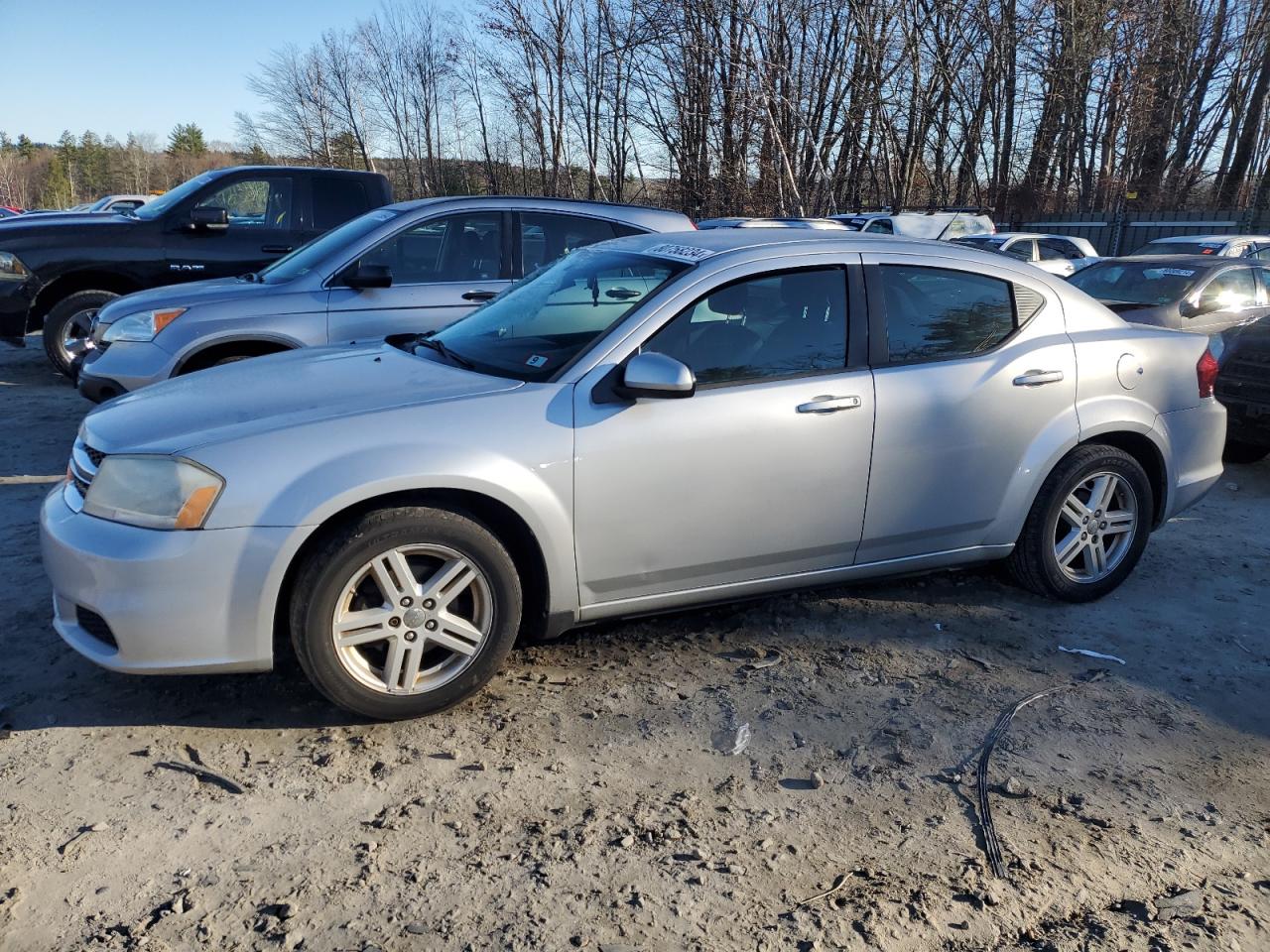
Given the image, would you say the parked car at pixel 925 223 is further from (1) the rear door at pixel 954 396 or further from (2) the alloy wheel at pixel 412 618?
(2) the alloy wheel at pixel 412 618

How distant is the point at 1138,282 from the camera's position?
9977 millimetres

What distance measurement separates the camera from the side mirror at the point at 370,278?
6016 millimetres

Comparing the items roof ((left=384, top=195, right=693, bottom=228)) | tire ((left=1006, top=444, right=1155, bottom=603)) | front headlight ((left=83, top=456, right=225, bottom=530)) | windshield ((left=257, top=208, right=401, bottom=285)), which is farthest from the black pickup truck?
tire ((left=1006, top=444, right=1155, bottom=603))

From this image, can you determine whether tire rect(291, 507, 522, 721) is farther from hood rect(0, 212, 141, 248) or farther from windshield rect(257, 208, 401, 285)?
hood rect(0, 212, 141, 248)

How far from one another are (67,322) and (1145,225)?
80.6 feet

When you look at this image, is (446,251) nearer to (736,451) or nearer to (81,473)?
(81,473)

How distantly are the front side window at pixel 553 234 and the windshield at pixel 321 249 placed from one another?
2.90ft

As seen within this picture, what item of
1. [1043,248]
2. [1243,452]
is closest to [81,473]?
[1243,452]

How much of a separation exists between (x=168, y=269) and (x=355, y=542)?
23.8 ft

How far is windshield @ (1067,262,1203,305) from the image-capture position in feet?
31.3

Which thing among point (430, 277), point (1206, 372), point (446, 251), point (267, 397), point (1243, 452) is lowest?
point (1243, 452)

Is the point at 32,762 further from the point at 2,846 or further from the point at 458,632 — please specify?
the point at 458,632

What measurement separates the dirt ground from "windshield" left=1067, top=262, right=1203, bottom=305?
6.15m

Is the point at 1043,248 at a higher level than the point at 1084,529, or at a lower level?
higher
